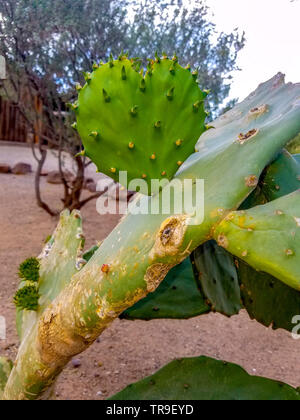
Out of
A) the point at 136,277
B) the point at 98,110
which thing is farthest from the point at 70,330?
the point at 98,110

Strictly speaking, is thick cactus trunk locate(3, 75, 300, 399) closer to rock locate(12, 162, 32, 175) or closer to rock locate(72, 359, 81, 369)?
rock locate(72, 359, 81, 369)

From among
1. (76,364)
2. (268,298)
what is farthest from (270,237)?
(76,364)

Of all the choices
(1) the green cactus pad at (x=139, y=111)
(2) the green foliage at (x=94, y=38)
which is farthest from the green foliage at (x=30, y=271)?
(2) the green foliage at (x=94, y=38)

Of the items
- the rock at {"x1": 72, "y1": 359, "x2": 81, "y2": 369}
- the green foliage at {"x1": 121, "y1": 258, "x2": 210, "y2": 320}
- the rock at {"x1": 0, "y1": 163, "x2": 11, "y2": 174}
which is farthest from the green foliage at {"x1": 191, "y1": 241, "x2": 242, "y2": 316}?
the rock at {"x1": 0, "y1": 163, "x2": 11, "y2": 174}

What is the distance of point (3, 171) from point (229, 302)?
7.37m

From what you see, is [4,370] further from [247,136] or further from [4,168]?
[4,168]

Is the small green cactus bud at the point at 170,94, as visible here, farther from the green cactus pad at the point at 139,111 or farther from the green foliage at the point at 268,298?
the green foliage at the point at 268,298

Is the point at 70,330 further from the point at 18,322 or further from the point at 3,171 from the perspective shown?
the point at 3,171

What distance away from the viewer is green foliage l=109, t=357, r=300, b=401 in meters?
1.32

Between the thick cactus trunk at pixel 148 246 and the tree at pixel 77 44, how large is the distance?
3541 millimetres

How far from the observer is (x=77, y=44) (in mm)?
4945

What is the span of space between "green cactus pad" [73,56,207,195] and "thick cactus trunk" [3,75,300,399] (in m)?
0.12

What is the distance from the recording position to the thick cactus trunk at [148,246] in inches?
37.7

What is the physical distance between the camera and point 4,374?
1.74 m
